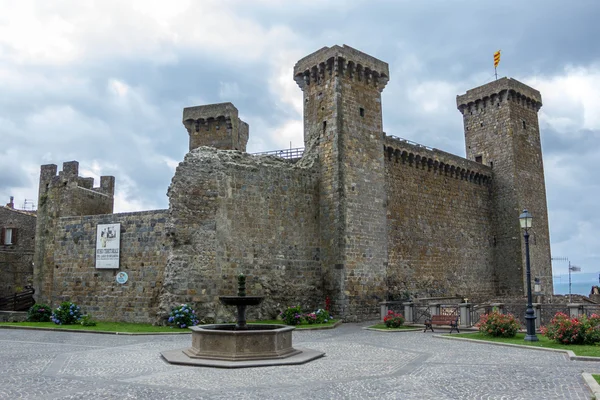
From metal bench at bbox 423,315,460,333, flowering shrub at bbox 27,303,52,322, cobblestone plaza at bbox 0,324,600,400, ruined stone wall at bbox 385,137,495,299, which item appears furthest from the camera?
ruined stone wall at bbox 385,137,495,299

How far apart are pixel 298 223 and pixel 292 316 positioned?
541 centimetres

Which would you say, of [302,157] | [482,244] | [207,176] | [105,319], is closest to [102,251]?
[105,319]

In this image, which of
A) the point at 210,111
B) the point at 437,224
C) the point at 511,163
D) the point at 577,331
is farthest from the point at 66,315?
the point at 511,163

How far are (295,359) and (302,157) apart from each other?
16.7 meters

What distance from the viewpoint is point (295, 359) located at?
13.4m

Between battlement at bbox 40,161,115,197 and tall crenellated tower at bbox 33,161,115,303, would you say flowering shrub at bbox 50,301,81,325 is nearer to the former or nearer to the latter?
tall crenellated tower at bbox 33,161,115,303

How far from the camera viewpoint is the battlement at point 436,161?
105 feet

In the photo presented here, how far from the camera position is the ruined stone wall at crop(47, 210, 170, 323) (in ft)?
78.2

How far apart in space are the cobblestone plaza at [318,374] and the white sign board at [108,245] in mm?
7536

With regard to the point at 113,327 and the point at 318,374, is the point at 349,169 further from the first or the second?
the point at 318,374

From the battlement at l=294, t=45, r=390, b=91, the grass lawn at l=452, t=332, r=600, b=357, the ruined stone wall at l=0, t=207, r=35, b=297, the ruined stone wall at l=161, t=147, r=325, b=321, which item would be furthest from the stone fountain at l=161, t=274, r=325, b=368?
the ruined stone wall at l=0, t=207, r=35, b=297

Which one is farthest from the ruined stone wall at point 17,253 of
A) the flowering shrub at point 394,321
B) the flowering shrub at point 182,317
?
the flowering shrub at point 394,321

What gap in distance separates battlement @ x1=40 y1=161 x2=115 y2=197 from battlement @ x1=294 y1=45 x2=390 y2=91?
43.9 feet

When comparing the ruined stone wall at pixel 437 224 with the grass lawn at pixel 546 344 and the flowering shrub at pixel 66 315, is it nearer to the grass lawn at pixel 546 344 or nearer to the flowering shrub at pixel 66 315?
the grass lawn at pixel 546 344
